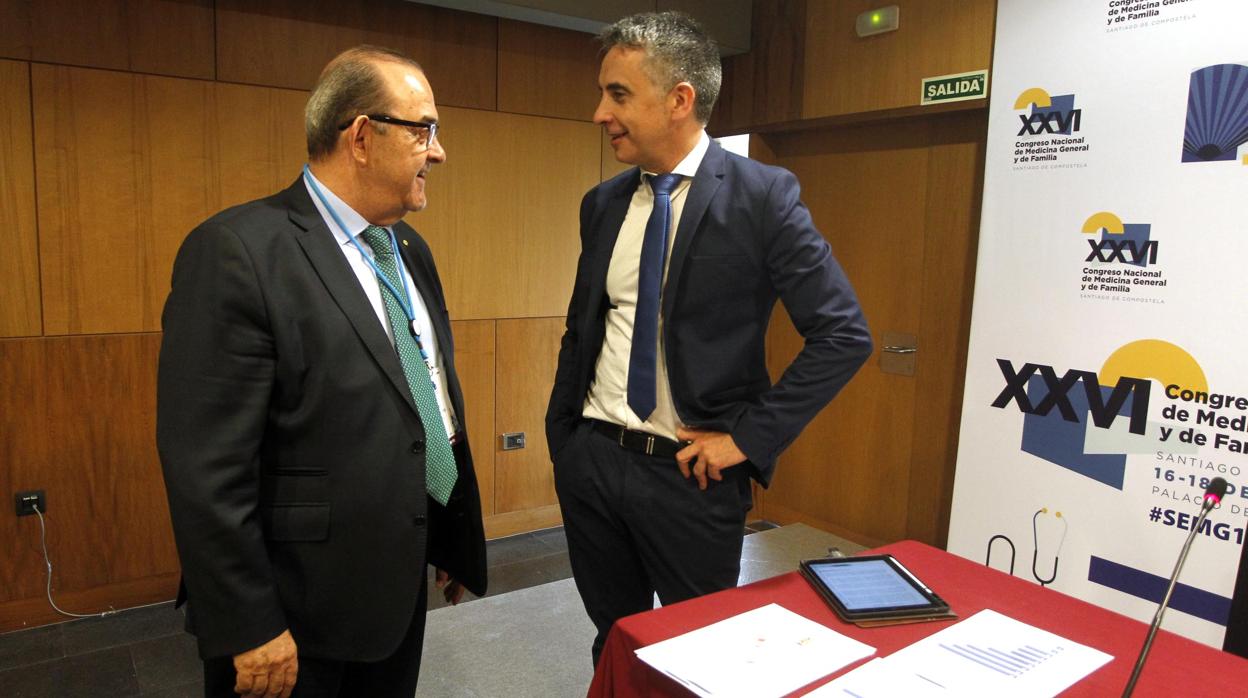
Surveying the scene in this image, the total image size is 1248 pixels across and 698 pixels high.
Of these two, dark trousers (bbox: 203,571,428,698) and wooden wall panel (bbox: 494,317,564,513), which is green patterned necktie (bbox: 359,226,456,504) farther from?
wooden wall panel (bbox: 494,317,564,513)

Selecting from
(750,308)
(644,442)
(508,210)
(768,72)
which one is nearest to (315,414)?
(644,442)

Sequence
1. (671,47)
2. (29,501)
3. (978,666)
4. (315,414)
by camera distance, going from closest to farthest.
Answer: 1. (978,666)
2. (315,414)
3. (671,47)
4. (29,501)

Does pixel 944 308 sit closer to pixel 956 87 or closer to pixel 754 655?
pixel 956 87

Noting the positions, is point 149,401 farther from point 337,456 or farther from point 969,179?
point 969,179

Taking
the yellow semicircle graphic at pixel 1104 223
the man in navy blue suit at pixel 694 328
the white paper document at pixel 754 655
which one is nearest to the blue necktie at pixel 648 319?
the man in navy blue suit at pixel 694 328

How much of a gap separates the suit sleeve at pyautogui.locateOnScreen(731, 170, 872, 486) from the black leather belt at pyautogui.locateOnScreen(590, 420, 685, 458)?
15 cm

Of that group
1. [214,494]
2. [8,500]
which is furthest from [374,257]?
[8,500]

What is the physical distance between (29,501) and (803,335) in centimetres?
291

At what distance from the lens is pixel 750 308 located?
5.93ft

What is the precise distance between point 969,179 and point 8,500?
4023mm

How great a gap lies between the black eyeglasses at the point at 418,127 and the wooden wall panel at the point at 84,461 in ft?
7.17

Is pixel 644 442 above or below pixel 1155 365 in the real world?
below

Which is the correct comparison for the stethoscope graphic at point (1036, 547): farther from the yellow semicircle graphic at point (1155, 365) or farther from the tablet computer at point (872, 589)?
the tablet computer at point (872, 589)

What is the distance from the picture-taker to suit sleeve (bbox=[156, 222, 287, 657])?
126 cm
